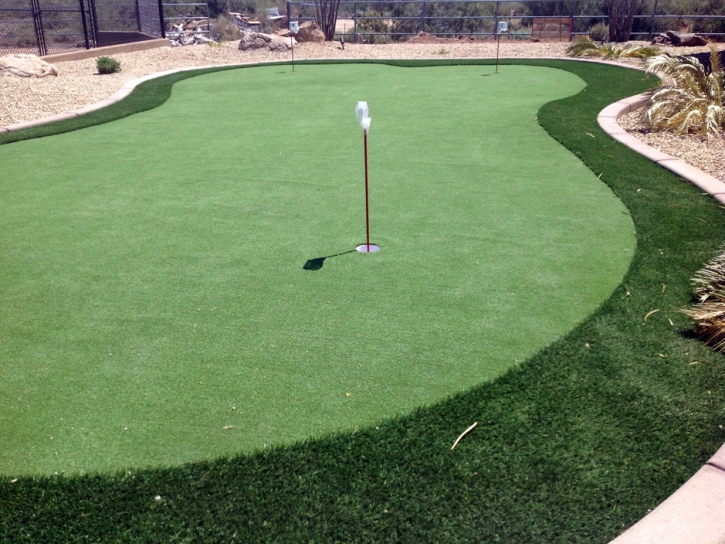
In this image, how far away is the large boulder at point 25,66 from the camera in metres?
11.1

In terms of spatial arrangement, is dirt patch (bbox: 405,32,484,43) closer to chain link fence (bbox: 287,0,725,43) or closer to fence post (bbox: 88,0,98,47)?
chain link fence (bbox: 287,0,725,43)

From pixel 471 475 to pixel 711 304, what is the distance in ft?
5.86

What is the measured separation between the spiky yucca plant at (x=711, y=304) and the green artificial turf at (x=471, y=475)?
0.12 m

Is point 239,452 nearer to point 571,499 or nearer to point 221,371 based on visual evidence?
point 221,371

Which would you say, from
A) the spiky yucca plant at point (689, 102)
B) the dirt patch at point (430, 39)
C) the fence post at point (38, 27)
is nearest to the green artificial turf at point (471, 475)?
the spiky yucca plant at point (689, 102)

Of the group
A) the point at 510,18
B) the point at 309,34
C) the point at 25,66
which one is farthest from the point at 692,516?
the point at 510,18

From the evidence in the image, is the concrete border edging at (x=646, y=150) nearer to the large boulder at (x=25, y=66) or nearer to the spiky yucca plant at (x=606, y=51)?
the spiky yucca plant at (x=606, y=51)

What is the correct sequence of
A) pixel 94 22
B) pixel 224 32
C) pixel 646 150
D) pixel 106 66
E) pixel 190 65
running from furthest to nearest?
pixel 224 32 → pixel 94 22 → pixel 190 65 → pixel 106 66 → pixel 646 150

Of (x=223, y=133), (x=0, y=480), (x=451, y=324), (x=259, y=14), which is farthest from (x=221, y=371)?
(x=259, y=14)

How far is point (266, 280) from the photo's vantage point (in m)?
3.65

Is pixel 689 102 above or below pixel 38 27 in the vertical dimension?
below

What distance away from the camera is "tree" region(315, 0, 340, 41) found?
19938mm

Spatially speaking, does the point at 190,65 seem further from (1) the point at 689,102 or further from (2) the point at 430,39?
(1) the point at 689,102

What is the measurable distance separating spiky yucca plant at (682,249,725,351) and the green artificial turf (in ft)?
0.39
